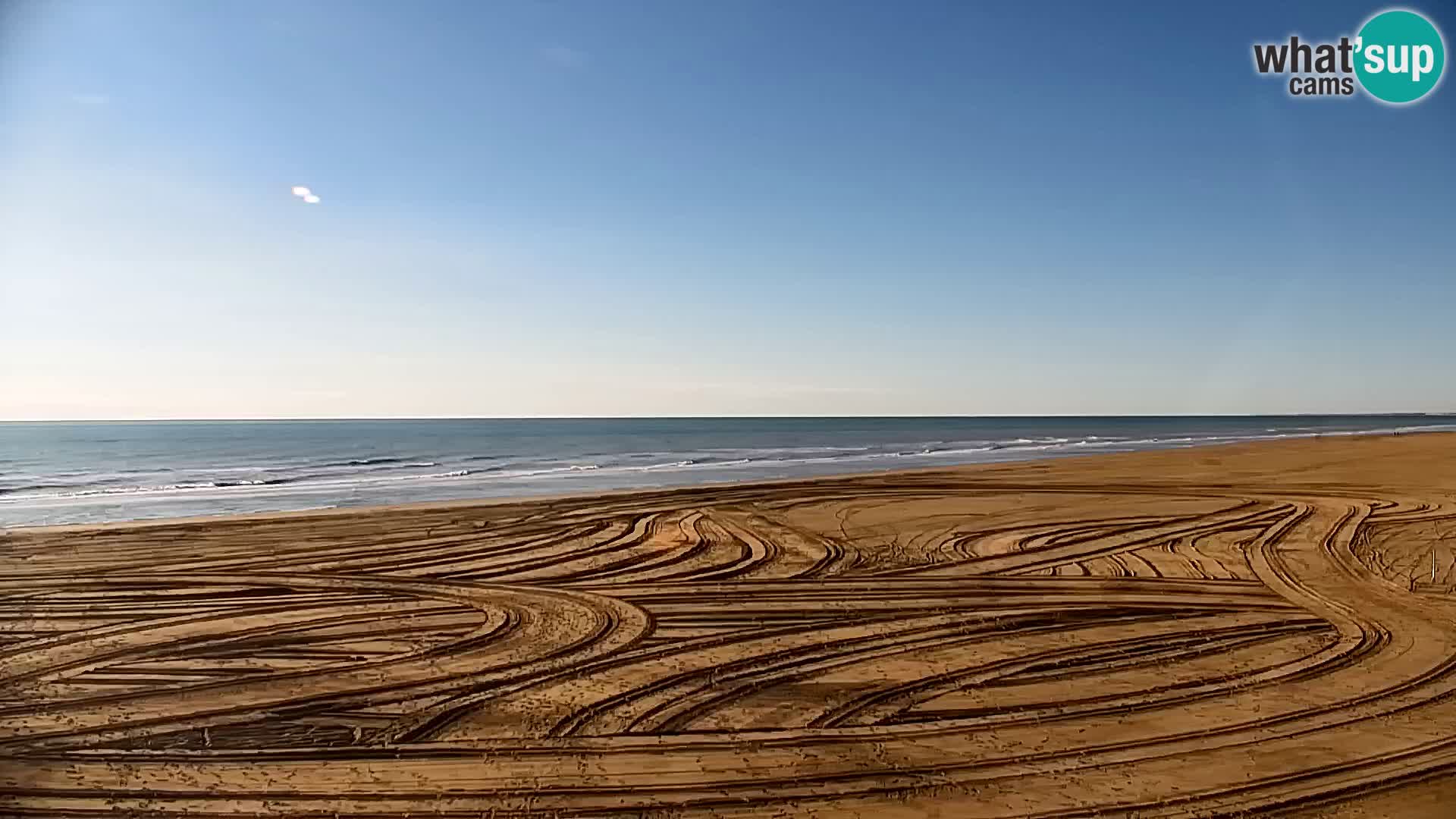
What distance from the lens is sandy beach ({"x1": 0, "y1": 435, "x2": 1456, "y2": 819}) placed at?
16.8 feet

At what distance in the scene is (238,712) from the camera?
252 inches

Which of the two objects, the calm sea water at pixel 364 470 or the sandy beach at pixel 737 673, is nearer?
the sandy beach at pixel 737 673

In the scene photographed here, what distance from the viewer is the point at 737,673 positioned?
7219 mm

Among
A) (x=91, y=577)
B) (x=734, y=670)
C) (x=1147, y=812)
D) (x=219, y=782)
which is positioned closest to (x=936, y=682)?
(x=734, y=670)

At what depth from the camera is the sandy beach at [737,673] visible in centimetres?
513

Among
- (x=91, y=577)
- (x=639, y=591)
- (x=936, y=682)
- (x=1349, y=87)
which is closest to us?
(x=936, y=682)

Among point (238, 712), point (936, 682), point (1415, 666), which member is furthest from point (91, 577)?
point (1415, 666)

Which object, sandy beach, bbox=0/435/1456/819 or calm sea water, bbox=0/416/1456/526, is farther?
calm sea water, bbox=0/416/1456/526

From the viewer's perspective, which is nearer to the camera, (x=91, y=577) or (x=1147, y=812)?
(x=1147, y=812)

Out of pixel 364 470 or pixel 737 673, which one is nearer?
pixel 737 673

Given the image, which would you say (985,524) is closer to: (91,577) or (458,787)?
(458,787)

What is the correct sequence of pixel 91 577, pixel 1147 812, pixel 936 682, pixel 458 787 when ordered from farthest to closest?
1. pixel 91 577
2. pixel 936 682
3. pixel 458 787
4. pixel 1147 812

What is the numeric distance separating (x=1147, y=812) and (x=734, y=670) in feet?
11.1

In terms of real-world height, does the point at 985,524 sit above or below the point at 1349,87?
below
